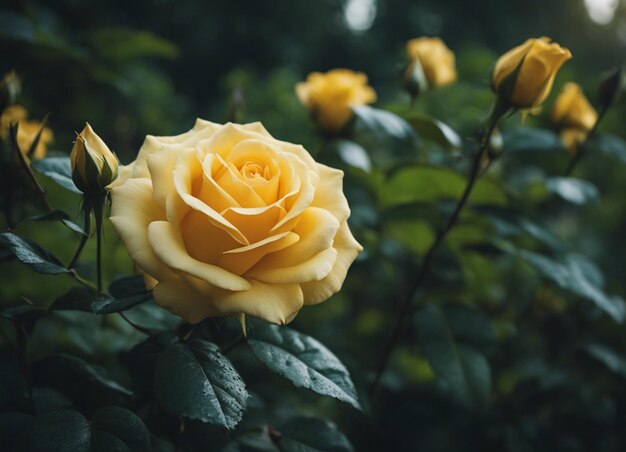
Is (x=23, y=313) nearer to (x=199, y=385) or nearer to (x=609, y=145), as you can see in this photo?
(x=199, y=385)

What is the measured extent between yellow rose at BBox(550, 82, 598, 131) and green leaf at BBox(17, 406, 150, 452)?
44.5 inches

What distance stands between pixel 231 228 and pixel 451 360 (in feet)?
1.85

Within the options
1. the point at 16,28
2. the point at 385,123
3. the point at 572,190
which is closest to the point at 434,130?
the point at 385,123

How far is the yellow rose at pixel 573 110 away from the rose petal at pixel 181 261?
102 cm

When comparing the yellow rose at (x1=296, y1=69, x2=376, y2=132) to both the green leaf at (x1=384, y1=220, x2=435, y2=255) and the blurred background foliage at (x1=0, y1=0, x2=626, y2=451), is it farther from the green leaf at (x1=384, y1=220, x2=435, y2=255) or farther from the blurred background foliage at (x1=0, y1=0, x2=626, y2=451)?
the green leaf at (x1=384, y1=220, x2=435, y2=255)

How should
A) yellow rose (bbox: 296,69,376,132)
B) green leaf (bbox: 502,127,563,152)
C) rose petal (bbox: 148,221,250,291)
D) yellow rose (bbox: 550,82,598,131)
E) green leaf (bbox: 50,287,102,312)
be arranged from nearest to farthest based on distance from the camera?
rose petal (bbox: 148,221,250,291), green leaf (bbox: 50,287,102,312), green leaf (bbox: 502,127,563,152), yellow rose (bbox: 296,69,376,132), yellow rose (bbox: 550,82,598,131)

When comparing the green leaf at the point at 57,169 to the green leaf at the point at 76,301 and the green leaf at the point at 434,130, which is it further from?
the green leaf at the point at 434,130

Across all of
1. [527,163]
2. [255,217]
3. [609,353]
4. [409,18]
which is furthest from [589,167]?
[409,18]

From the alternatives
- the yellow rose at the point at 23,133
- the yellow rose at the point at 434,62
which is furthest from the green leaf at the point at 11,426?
the yellow rose at the point at 434,62

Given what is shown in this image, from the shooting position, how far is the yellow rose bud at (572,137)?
115 centimetres

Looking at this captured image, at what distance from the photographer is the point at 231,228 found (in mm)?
477

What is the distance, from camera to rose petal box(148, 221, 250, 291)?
1.53ft

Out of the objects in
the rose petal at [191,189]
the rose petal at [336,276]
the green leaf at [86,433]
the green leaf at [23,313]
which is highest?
the rose petal at [191,189]

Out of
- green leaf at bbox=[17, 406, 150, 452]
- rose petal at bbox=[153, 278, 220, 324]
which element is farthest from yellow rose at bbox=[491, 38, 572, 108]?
green leaf at bbox=[17, 406, 150, 452]
